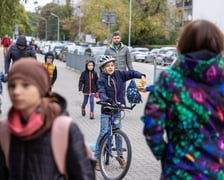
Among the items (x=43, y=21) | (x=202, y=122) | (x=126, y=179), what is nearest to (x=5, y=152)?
(x=202, y=122)

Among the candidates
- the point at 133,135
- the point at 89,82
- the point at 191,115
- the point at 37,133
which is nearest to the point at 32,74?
the point at 37,133

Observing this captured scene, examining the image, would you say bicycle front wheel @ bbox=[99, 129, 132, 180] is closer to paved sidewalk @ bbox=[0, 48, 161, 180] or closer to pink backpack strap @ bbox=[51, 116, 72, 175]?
paved sidewalk @ bbox=[0, 48, 161, 180]

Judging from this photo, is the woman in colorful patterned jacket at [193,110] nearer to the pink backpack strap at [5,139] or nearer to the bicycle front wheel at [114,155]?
the pink backpack strap at [5,139]

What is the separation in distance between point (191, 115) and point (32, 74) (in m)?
0.95

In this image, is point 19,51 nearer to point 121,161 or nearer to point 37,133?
point 121,161

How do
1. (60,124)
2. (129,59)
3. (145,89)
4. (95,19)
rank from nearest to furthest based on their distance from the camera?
(60,124) < (145,89) < (129,59) < (95,19)

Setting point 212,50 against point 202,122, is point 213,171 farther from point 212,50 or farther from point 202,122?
point 212,50

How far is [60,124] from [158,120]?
67 cm

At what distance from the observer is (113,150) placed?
7195 millimetres

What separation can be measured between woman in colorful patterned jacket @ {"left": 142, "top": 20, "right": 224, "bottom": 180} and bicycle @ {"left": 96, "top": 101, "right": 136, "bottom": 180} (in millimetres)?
3474

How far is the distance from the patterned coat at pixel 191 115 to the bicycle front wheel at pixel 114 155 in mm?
3538

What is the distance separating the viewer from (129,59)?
11.3 meters

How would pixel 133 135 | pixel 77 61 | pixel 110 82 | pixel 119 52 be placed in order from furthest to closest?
pixel 77 61, pixel 119 52, pixel 133 135, pixel 110 82

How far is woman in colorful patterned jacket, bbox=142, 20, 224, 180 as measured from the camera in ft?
10.6
